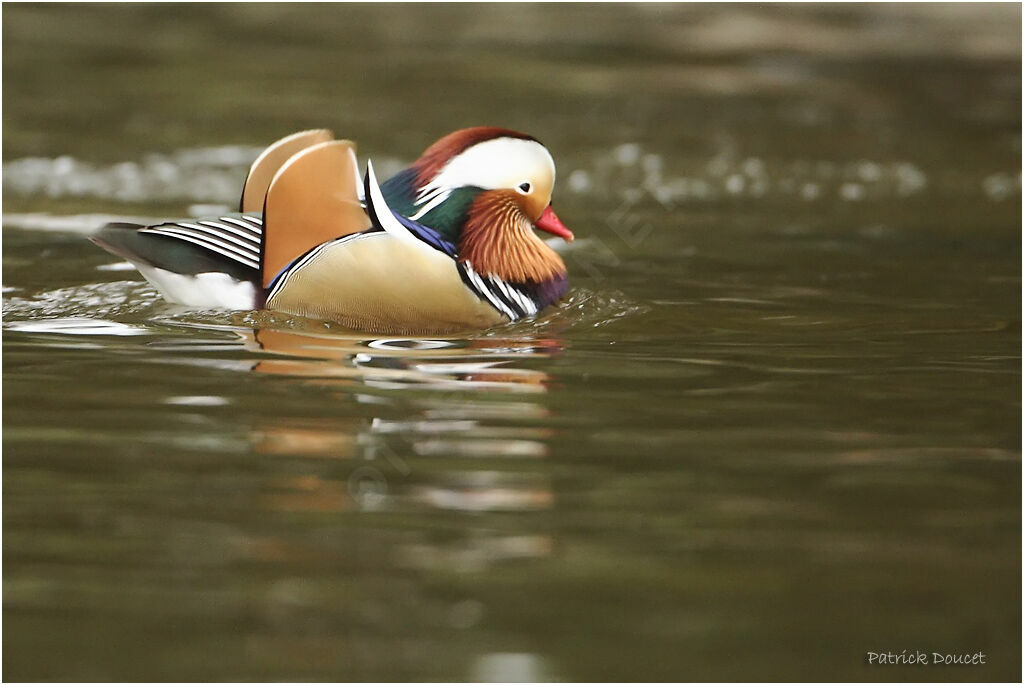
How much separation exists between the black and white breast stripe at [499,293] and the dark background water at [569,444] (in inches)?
4.6

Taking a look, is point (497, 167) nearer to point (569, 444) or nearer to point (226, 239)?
point (226, 239)

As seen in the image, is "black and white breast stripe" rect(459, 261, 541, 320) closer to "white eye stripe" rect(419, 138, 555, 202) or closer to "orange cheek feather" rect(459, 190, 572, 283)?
"orange cheek feather" rect(459, 190, 572, 283)

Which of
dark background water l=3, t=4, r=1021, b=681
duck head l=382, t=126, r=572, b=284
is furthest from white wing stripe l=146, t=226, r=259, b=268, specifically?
duck head l=382, t=126, r=572, b=284

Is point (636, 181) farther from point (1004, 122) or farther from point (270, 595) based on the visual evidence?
point (270, 595)

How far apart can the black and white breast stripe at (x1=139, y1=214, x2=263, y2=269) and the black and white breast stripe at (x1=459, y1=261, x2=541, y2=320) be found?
0.86 meters

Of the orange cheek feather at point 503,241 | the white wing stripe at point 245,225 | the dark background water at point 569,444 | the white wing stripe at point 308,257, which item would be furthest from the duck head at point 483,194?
the white wing stripe at point 245,225

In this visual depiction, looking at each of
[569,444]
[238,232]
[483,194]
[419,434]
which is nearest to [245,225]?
[238,232]

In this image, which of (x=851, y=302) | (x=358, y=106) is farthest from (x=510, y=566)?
(x=358, y=106)

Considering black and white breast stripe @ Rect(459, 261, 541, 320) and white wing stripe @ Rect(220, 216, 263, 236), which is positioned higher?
white wing stripe @ Rect(220, 216, 263, 236)

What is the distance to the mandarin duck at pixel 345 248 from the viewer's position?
6992mm

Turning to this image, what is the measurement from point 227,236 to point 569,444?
7.10 ft

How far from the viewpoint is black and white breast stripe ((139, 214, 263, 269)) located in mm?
7043

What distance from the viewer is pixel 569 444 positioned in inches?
216

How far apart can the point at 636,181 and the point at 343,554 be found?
25.7 feet
